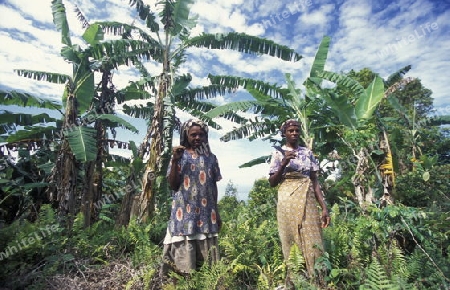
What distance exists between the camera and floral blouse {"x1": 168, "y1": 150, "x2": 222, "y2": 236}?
9.00 feet

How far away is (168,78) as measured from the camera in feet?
20.2

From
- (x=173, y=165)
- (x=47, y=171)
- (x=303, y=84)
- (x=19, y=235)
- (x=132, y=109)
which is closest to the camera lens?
(x=173, y=165)

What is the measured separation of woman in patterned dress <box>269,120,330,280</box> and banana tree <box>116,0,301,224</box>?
9.97ft

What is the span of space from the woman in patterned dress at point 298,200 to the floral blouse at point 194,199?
640 millimetres

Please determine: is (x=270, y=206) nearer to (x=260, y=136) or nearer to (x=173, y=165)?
(x=260, y=136)

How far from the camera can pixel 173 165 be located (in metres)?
2.75

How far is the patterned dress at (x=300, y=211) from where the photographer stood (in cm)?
277

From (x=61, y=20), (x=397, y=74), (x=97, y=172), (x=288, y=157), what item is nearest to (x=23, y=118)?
(x=97, y=172)

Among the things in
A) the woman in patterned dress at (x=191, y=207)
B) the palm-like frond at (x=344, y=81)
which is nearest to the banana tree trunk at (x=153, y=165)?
the woman in patterned dress at (x=191, y=207)

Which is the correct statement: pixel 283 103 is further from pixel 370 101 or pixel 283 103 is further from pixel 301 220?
pixel 301 220

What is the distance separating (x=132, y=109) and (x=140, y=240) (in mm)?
4137

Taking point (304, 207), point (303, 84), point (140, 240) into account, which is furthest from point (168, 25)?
point (304, 207)

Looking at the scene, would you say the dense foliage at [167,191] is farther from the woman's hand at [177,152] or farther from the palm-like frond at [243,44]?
the woman's hand at [177,152]

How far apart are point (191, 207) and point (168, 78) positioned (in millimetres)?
4007
